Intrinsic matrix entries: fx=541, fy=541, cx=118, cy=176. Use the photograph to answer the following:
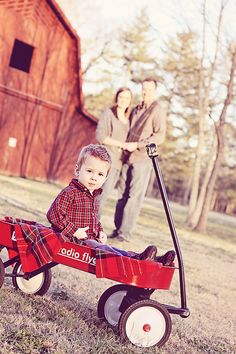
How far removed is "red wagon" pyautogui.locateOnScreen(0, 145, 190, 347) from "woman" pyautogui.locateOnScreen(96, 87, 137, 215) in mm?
3398

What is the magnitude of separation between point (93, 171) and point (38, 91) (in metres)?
16.3

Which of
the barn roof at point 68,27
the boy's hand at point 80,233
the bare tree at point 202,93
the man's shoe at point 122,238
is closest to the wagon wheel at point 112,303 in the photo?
the boy's hand at point 80,233

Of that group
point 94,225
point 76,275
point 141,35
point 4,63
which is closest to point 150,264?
point 94,225

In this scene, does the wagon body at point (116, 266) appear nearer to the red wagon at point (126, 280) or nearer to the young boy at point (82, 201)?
the red wagon at point (126, 280)

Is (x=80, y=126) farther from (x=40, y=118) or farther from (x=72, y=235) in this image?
(x=72, y=235)

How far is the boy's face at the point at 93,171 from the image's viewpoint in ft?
10.9

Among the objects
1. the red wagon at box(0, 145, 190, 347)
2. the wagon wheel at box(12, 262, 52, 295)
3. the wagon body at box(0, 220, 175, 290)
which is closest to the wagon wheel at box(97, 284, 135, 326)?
the red wagon at box(0, 145, 190, 347)

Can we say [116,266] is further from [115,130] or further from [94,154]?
[115,130]

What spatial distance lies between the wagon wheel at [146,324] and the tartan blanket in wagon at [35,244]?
1.88 feet

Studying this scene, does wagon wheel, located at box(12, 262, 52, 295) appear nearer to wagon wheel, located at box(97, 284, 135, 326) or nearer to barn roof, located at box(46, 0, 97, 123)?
wagon wheel, located at box(97, 284, 135, 326)

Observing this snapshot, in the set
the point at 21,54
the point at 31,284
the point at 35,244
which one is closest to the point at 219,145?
the point at 21,54

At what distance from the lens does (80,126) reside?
20.9 meters

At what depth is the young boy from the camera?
3.25 meters

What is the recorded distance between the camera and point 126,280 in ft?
9.80
